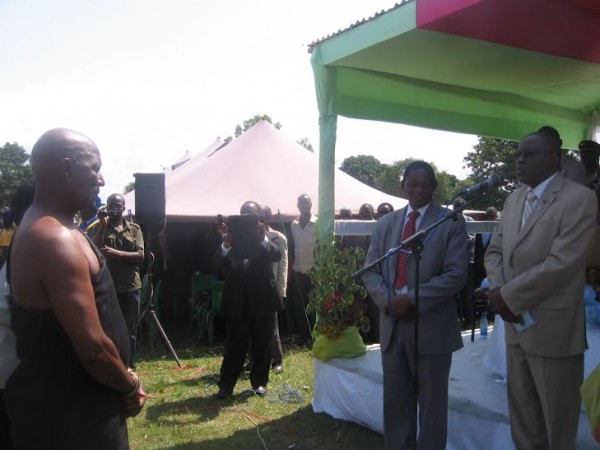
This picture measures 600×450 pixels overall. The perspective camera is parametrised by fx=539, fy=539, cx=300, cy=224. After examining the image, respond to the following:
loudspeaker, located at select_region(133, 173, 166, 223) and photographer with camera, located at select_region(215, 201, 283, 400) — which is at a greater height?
loudspeaker, located at select_region(133, 173, 166, 223)

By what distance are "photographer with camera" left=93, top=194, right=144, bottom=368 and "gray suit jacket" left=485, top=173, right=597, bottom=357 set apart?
171 inches

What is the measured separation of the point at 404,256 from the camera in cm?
342

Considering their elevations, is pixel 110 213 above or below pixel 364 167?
below

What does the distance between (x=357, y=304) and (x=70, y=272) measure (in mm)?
3468

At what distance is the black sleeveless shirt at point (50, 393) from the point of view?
185 centimetres

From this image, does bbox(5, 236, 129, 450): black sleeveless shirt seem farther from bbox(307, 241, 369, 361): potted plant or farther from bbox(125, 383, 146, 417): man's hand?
bbox(307, 241, 369, 361): potted plant

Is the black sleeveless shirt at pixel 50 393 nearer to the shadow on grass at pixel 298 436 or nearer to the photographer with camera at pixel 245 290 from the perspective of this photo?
the shadow on grass at pixel 298 436

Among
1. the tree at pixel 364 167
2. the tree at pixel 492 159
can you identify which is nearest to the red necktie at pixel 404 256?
the tree at pixel 492 159

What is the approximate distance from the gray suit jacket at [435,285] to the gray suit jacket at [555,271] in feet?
1.38

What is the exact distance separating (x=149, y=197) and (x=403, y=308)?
3.92 metres

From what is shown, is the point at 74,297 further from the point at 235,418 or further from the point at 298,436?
the point at 235,418

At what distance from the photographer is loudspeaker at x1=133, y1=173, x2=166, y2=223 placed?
6198 mm

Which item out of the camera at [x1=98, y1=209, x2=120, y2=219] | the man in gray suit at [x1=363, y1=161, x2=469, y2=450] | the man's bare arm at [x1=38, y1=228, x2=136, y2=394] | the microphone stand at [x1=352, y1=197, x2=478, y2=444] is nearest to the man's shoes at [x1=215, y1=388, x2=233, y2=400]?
the camera at [x1=98, y1=209, x2=120, y2=219]

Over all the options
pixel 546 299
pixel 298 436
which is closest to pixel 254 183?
pixel 298 436
